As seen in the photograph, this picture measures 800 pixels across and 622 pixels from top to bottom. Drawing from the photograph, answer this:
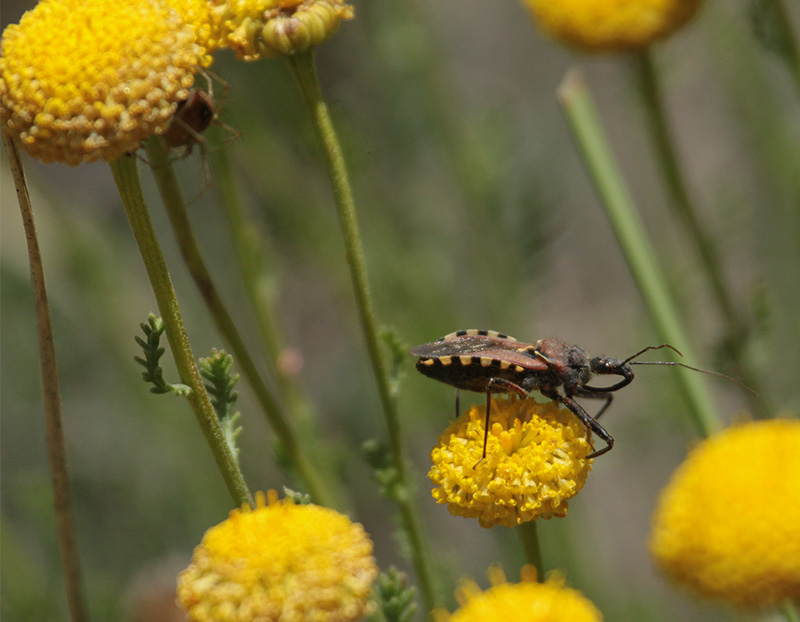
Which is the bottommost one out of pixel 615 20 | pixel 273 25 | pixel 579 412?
pixel 579 412

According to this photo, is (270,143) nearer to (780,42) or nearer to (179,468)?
(179,468)

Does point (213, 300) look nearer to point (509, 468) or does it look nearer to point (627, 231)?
point (509, 468)

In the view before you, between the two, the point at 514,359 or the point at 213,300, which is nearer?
the point at 514,359

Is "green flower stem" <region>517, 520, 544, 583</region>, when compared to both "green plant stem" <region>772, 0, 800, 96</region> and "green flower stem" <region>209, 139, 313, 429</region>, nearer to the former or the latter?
"green flower stem" <region>209, 139, 313, 429</region>

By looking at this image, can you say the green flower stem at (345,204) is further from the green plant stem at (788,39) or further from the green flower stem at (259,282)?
the green plant stem at (788,39)

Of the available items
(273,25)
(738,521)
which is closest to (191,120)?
(273,25)

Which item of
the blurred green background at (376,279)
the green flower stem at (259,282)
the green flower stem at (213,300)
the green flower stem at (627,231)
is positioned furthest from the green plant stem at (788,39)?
the green flower stem at (213,300)
